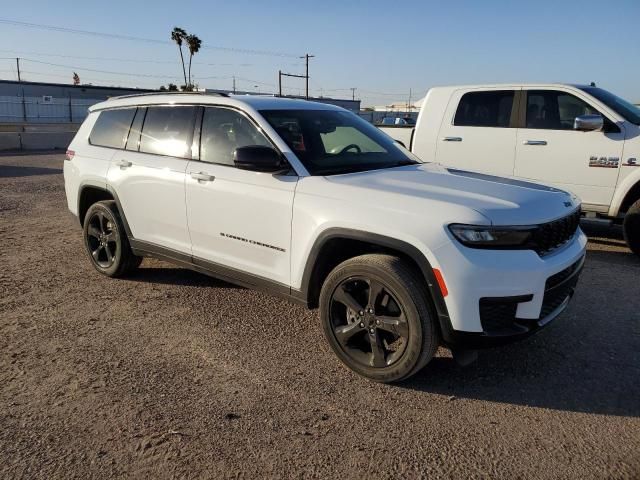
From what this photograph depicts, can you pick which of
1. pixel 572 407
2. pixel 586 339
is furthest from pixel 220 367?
pixel 586 339

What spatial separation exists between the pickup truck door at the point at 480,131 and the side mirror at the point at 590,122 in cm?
85

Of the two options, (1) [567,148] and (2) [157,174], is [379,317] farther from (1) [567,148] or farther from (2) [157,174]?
(1) [567,148]

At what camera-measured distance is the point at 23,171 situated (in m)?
14.1

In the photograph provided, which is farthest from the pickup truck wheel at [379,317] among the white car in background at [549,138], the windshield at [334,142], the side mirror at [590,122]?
the side mirror at [590,122]

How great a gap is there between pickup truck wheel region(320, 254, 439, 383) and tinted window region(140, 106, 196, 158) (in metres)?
1.87

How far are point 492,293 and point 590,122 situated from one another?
4.20m

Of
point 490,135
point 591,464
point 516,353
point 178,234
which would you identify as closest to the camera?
point 591,464

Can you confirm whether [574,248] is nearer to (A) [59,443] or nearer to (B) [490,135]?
(A) [59,443]

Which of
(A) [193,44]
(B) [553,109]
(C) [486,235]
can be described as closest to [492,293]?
(C) [486,235]

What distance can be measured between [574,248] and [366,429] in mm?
1816

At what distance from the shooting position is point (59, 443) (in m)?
2.71

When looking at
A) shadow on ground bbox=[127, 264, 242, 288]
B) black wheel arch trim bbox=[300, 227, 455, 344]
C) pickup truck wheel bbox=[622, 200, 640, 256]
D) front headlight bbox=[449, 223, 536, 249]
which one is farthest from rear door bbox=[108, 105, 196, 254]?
pickup truck wheel bbox=[622, 200, 640, 256]

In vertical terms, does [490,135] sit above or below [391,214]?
above

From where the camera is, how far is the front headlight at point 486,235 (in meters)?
2.90
